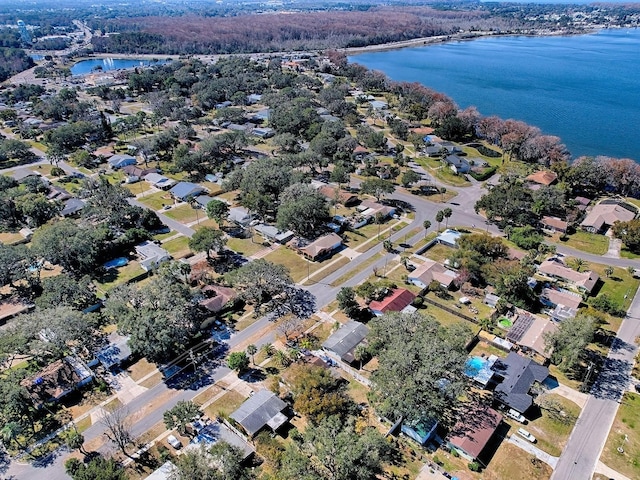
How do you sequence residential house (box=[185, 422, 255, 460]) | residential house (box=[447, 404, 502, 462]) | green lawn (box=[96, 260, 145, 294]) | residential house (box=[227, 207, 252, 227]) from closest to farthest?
residential house (box=[447, 404, 502, 462]), residential house (box=[185, 422, 255, 460]), green lawn (box=[96, 260, 145, 294]), residential house (box=[227, 207, 252, 227])

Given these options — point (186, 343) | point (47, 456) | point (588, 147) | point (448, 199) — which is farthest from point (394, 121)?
point (47, 456)

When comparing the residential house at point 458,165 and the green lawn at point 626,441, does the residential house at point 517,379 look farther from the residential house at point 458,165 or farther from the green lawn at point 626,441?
the residential house at point 458,165

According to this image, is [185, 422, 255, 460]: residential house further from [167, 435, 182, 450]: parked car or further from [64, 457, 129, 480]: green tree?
[64, 457, 129, 480]: green tree

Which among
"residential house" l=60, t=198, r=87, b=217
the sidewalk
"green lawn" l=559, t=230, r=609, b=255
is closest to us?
the sidewalk

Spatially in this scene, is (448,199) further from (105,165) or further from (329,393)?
(105,165)

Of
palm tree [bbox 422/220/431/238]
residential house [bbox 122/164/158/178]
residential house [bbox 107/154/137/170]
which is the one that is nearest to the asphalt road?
palm tree [bbox 422/220/431/238]

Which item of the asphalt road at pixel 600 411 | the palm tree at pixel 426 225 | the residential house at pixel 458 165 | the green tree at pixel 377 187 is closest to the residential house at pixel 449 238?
the palm tree at pixel 426 225
